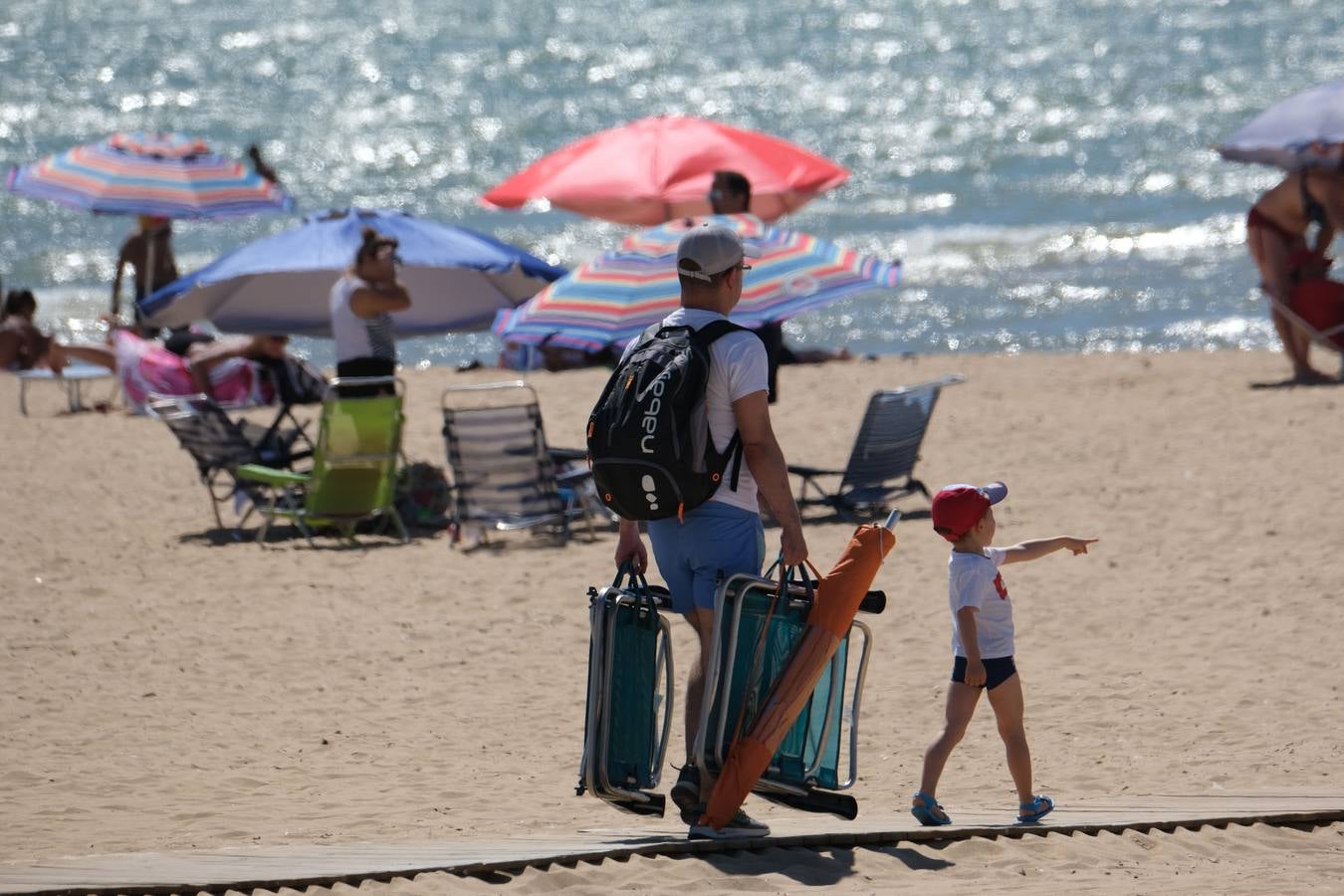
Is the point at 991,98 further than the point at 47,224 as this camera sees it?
Yes

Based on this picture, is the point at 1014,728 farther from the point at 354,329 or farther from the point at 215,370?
the point at 215,370

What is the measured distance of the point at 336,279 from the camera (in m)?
10.9

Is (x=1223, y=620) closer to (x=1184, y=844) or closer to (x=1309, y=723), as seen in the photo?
(x=1309, y=723)

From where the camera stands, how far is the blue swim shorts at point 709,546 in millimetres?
4539

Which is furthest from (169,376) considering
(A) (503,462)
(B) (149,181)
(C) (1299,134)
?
(C) (1299,134)

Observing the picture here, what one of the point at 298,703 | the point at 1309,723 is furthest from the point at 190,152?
the point at 1309,723

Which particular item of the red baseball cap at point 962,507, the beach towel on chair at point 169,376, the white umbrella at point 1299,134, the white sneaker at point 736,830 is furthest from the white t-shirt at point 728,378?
the white umbrella at point 1299,134

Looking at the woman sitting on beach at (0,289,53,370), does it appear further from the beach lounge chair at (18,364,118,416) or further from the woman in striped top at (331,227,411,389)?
the woman in striped top at (331,227,411,389)

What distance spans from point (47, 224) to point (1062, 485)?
2038 cm

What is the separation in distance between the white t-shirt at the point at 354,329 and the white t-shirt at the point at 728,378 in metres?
4.92

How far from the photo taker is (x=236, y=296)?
10633mm

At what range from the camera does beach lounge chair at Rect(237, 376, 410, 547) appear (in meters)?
9.12

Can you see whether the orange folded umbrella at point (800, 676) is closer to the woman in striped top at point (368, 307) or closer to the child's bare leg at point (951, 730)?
the child's bare leg at point (951, 730)

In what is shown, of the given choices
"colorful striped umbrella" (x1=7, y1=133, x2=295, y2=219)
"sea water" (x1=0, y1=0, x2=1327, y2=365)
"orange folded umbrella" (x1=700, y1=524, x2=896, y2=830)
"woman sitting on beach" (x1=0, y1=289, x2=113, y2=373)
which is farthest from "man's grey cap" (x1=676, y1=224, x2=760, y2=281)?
"sea water" (x1=0, y1=0, x2=1327, y2=365)
